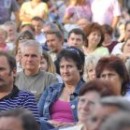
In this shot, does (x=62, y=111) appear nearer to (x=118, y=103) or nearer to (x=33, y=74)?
(x=33, y=74)

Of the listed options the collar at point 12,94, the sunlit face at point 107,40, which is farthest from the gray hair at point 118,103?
the sunlit face at point 107,40

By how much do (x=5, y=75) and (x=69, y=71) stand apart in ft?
2.70

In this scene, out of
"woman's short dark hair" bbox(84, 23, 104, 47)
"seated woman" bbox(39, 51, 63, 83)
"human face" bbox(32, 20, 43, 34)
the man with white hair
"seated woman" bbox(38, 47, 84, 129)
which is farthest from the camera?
"human face" bbox(32, 20, 43, 34)

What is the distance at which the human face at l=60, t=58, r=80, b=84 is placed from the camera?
6.57 meters

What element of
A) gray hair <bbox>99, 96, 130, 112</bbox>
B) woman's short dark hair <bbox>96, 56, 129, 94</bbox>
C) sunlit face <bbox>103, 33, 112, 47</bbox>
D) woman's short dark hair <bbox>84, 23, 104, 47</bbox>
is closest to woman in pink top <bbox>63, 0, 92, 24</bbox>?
sunlit face <bbox>103, 33, 112, 47</bbox>

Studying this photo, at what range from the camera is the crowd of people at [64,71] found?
12.0 ft

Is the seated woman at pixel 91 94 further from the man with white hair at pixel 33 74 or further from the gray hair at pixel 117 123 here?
the man with white hair at pixel 33 74

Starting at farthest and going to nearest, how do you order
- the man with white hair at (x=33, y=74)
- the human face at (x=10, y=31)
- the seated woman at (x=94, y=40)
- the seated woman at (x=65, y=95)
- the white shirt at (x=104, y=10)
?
the white shirt at (x=104, y=10) → the human face at (x=10, y=31) → the seated woman at (x=94, y=40) → the man with white hair at (x=33, y=74) → the seated woman at (x=65, y=95)

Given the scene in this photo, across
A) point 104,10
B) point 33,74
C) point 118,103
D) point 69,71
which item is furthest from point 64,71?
point 104,10

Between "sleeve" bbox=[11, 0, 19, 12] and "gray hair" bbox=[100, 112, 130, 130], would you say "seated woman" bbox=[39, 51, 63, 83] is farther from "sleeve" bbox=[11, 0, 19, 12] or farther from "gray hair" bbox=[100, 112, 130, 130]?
"gray hair" bbox=[100, 112, 130, 130]

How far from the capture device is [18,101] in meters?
5.85

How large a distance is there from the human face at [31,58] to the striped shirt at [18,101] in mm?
1338

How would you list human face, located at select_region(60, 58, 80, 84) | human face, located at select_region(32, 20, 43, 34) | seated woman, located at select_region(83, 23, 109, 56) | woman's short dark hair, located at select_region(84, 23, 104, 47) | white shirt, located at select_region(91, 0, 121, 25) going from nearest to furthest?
human face, located at select_region(60, 58, 80, 84), seated woman, located at select_region(83, 23, 109, 56), woman's short dark hair, located at select_region(84, 23, 104, 47), human face, located at select_region(32, 20, 43, 34), white shirt, located at select_region(91, 0, 121, 25)

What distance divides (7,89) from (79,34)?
414cm
